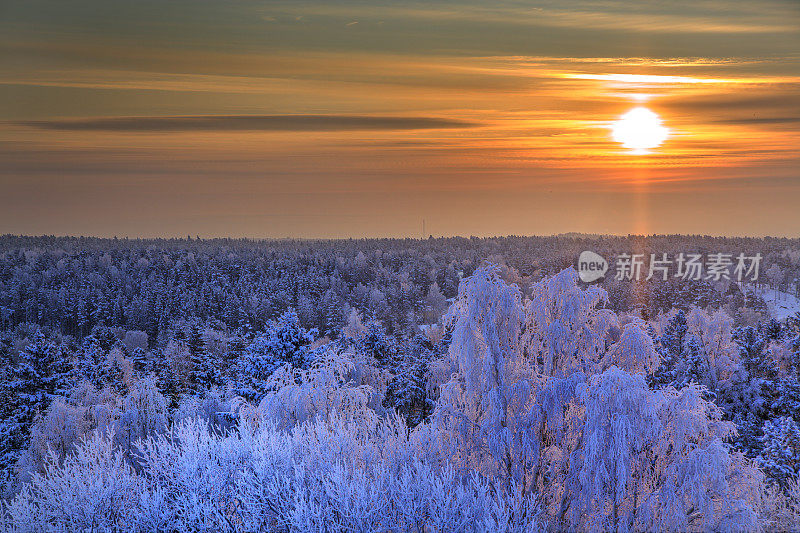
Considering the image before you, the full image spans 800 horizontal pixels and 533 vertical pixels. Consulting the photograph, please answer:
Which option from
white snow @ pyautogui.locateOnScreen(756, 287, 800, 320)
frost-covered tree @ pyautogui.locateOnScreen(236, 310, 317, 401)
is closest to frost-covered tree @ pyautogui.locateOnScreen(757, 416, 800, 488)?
frost-covered tree @ pyautogui.locateOnScreen(236, 310, 317, 401)

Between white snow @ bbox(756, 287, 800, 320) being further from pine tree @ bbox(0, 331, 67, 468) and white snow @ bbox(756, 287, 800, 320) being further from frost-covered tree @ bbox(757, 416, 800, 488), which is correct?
pine tree @ bbox(0, 331, 67, 468)

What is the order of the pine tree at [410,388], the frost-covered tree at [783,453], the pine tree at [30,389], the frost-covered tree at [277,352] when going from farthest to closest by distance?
1. the pine tree at [410,388]
2. the pine tree at [30,389]
3. the frost-covered tree at [277,352]
4. the frost-covered tree at [783,453]

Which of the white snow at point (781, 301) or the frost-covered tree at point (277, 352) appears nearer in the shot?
the frost-covered tree at point (277, 352)

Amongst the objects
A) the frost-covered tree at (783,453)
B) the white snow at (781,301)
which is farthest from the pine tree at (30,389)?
the white snow at (781,301)

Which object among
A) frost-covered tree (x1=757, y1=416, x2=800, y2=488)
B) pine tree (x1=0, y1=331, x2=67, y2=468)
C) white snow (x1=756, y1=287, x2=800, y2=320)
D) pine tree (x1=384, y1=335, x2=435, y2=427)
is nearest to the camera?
frost-covered tree (x1=757, y1=416, x2=800, y2=488)

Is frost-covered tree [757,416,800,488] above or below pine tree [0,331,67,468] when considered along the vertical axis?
above

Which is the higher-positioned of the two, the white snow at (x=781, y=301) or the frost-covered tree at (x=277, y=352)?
the white snow at (x=781, y=301)

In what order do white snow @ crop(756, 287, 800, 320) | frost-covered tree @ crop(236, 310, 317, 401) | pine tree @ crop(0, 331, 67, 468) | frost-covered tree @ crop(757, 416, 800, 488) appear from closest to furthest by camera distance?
frost-covered tree @ crop(757, 416, 800, 488), frost-covered tree @ crop(236, 310, 317, 401), pine tree @ crop(0, 331, 67, 468), white snow @ crop(756, 287, 800, 320)

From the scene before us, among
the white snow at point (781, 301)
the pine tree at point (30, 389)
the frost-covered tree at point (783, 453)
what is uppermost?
the white snow at point (781, 301)

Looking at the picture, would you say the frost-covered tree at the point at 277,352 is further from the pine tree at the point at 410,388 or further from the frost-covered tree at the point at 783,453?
the frost-covered tree at the point at 783,453

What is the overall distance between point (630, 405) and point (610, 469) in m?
1.63

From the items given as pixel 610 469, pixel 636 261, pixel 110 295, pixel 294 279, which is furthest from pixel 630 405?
pixel 636 261

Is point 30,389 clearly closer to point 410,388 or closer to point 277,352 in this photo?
point 277,352

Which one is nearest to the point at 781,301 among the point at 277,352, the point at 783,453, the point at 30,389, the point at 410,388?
the point at 410,388
